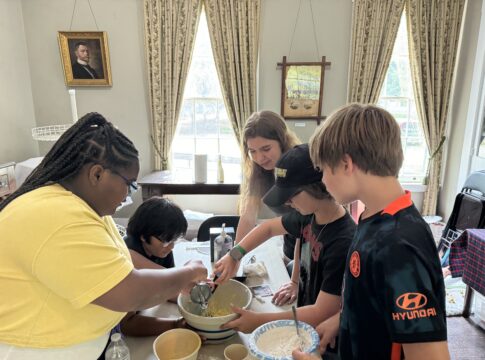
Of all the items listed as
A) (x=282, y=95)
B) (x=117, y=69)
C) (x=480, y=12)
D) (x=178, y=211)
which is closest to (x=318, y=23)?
(x=282, y=95)

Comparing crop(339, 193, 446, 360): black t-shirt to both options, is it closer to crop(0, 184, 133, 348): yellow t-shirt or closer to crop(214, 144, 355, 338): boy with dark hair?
crop(214, 144, 355, 338): boy with dark hair

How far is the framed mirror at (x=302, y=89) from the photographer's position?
3660 millimetres

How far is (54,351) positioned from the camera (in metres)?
0.76

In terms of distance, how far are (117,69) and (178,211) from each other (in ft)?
9.52

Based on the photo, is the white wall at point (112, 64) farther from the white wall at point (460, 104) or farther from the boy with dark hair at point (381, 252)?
the white wall at point (460, 104)

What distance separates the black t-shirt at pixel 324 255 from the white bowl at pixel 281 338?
159mm

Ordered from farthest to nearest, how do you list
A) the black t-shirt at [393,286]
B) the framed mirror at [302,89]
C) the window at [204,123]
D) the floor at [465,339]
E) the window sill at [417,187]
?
the window sill at [417,187] → the window at [204,123] → the framed mirror at [302,89] → the floor at [465,339] → the black t-shirt at [393,286]

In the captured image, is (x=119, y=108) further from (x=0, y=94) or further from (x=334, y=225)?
(x=334, y=225)

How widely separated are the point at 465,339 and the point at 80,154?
2.51 metres

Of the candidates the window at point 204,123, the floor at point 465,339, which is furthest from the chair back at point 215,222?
the window at point 204,123

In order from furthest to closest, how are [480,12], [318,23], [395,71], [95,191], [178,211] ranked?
[395,71] < [318,23] < [480,12] < [178,211] < [95,191]

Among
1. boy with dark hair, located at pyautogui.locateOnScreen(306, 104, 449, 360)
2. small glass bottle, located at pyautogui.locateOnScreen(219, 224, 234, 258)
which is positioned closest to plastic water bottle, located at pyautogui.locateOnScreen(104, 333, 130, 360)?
boy with dark hair, located at pyautogui.locateOnScreen(306, 104, 449, 360)

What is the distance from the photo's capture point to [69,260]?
68cm

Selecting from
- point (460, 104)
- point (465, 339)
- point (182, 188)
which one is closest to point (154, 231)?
point (182, 188)
